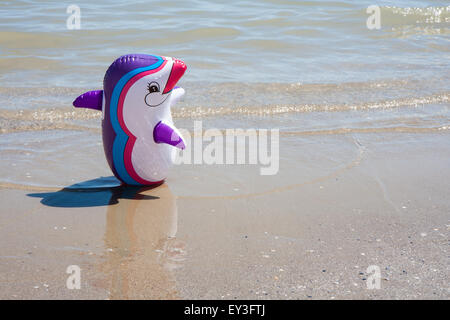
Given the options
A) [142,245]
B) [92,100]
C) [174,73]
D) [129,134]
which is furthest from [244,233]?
[92,100]

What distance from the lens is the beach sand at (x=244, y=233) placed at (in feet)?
11.8

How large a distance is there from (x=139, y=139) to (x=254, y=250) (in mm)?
1415

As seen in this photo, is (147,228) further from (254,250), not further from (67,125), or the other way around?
(67,125)

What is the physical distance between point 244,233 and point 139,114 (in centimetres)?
129

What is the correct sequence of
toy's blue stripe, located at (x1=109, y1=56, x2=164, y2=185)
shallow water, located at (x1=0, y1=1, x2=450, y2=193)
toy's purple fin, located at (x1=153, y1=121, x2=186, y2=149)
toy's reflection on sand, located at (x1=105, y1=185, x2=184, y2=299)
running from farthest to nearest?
shallow water, located at (x1=0, y1=1, x2=450, y2=193) → toy's purple fin, located at (x1=153, y1=121, x2=186, y2=149) → toy's blue stripe, located at (x1=109, y1=56, x2=164, y2=185) → toy's reflection on sand, located at (x1=105, y1=185, x2=184, y2=299)

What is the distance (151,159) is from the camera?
4.90m

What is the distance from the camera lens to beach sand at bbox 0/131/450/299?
11.8 ft

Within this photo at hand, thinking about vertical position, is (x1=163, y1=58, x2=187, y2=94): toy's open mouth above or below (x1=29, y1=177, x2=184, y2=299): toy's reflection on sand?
above

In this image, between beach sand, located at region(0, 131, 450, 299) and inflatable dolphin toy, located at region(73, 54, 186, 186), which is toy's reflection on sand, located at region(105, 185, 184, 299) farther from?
inflatable dolphin toy, located at region(73, 54, 186, 186)

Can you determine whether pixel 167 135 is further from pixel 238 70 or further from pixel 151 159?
pixel 238 70

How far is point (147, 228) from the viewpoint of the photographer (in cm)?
433

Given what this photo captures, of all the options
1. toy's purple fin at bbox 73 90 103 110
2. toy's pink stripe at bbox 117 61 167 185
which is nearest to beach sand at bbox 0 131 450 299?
toy's pink stripe at bbox 117 61 167 185

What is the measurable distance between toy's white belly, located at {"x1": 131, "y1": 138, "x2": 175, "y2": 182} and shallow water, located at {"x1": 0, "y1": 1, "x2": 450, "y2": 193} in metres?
0.44
